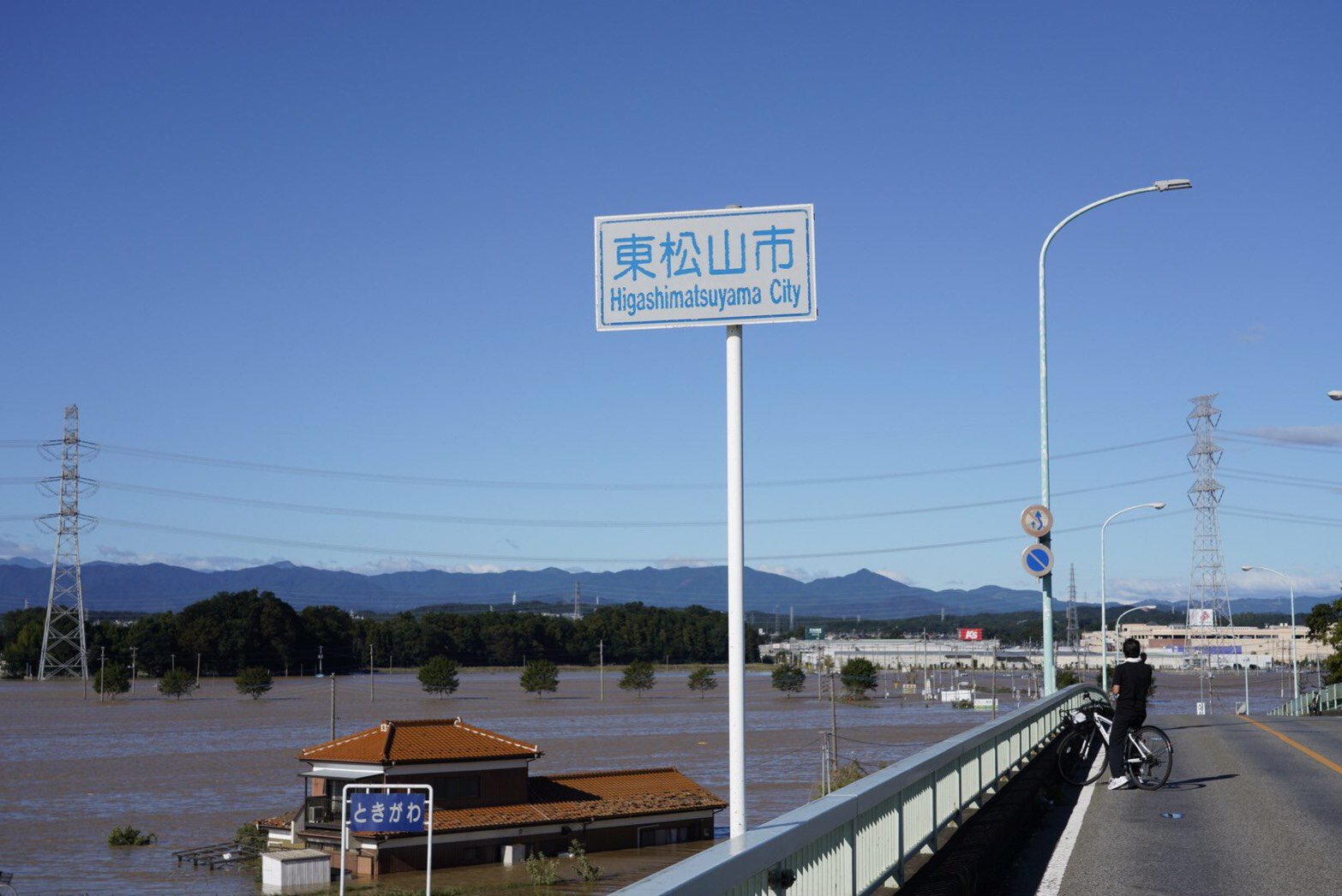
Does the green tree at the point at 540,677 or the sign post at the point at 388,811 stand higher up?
the sign post at the point at 388,811

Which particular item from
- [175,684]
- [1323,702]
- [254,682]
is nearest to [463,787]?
[1323,702]

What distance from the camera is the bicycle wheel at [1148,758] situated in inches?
608

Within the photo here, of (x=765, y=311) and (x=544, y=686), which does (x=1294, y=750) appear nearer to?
(x=765, y=311)

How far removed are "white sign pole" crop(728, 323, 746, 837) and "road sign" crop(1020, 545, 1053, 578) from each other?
1477 centimetres

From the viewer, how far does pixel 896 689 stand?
166m

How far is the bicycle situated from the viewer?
15500mm

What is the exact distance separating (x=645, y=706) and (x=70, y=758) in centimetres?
6223

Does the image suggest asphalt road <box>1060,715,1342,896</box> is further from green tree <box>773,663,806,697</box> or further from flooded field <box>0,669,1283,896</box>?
green tree <box>773,663,806,697</box>

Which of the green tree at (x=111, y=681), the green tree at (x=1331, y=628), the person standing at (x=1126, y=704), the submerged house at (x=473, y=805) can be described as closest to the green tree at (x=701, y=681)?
the green tree at (x=111, y=681)

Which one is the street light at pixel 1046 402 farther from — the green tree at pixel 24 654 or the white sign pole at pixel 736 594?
the green tree at pixel 24 654

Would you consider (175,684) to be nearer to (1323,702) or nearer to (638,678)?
(638,678)

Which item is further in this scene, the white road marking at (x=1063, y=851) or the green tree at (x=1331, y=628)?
the green tree at (x=1331, y=628)

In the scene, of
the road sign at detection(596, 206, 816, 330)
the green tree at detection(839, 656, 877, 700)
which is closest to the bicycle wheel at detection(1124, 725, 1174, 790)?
the road sign at detection(596, 206, 816, 330)

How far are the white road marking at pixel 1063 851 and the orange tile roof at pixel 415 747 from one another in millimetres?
32455
